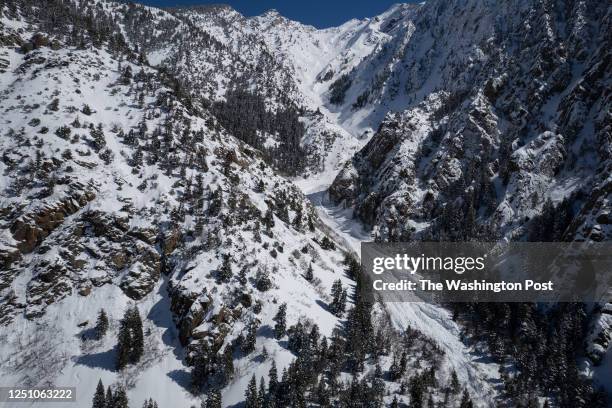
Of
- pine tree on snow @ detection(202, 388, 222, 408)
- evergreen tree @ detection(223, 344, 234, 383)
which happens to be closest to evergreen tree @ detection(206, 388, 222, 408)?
pine tree on snow @ detection(202, 388, 222, 408)

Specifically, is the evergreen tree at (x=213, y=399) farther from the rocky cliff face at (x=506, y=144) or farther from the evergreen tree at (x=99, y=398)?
the rocky cliff face at (x=506, y=144)

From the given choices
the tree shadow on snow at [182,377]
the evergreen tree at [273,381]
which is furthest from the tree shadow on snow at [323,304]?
the tree shadow on snow at [182,377]

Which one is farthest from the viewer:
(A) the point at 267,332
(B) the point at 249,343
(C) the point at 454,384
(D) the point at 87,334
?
(A) the point at 267,332

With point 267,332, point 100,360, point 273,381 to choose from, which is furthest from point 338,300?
point 100,360

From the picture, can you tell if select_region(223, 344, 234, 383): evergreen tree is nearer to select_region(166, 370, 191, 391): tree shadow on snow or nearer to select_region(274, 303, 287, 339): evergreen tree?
select_region(166, 370, 191, 391): tree shadow on snow

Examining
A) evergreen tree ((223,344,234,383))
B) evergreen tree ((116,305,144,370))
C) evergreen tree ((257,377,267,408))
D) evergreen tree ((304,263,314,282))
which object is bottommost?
evergreen tree ((257,377,267,408))

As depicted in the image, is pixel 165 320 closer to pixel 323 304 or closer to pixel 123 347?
pixel 123 347
